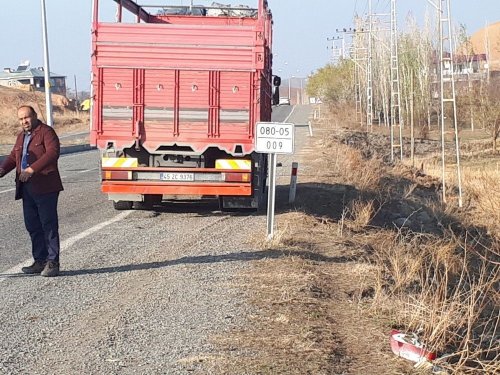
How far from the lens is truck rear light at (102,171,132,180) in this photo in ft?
45.8

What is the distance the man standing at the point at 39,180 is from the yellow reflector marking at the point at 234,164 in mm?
5075

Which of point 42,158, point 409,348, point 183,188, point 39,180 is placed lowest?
point 409,348

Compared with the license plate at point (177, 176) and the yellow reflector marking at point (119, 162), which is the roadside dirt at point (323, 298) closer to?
the license plate at point (177, 176)

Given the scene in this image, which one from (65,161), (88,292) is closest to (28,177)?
(88,292)

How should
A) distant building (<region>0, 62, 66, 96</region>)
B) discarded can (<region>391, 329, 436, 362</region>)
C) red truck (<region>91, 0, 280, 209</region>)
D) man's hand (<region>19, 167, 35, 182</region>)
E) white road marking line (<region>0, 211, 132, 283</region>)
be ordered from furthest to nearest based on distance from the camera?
distant building (<region>0, 62, 66, 96</region>) → red truck (<region>91, 0, 280, 209</region>) → white road marking line (<region>0, 211, 132, 283</region>) → man's hand (<region>19, 167, 35, 182</region>) → discarded can (<region>391, 329, 436, 362</region>)

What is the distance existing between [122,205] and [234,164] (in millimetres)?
2733

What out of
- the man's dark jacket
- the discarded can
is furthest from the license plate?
the discarded can

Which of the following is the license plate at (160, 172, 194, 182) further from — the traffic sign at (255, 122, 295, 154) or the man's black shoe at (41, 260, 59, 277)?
the man's black shoe at (41, 260, 59, 277)

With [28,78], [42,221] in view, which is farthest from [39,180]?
[28,78]

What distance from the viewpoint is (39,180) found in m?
8.85

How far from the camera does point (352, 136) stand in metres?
50.0

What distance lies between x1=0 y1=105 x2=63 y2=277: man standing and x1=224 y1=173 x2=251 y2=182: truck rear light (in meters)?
5.07

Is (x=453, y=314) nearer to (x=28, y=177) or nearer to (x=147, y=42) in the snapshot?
(x=28, y=177)

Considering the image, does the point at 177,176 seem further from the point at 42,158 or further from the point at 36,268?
the point at 42,158
